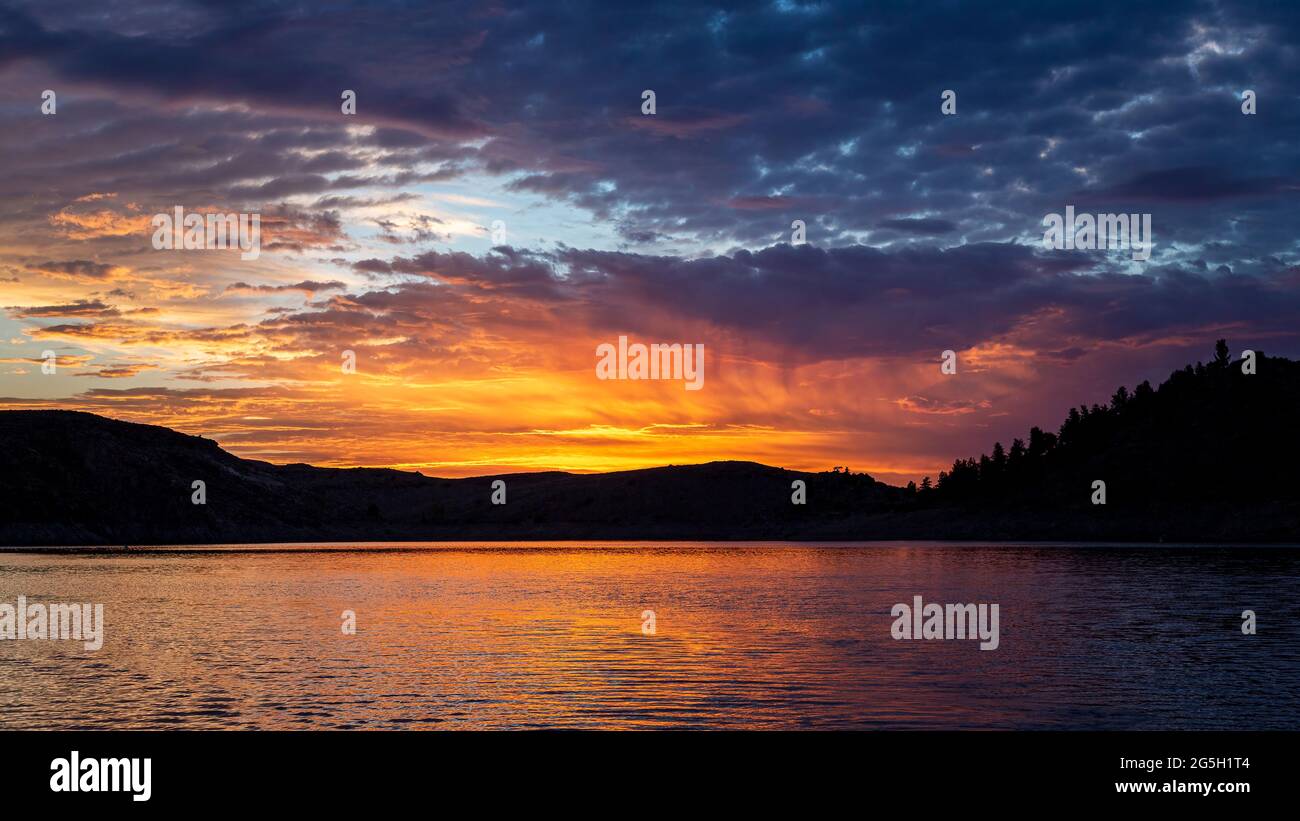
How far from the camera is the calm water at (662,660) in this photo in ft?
97.2

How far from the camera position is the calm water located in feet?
97.2

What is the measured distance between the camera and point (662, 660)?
A: 1603 inches

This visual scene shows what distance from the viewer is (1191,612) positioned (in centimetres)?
5947
